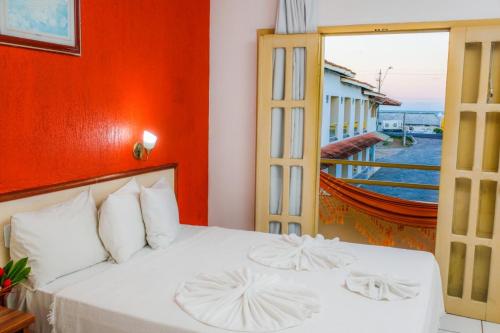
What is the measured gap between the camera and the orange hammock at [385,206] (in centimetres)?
423

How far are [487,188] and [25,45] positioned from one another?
2978mm

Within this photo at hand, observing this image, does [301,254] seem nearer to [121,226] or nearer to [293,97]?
[121,226]

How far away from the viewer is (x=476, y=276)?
319 centimetres

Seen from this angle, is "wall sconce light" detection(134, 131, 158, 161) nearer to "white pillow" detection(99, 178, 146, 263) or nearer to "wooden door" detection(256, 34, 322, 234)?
"white pillow" detection(99, 178, 146, 263)

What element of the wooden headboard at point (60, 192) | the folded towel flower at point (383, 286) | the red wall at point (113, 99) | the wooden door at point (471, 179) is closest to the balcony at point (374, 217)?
the wooden door at point (471, 179)

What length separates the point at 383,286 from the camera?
204cm

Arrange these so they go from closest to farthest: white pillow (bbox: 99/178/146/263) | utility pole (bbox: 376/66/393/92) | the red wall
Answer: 1. the red wall
2. white pillow (bbox: 99/178/146/263)
3. utility pole (bbox: 376/66/393/92)

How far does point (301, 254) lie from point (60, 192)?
134 centimetres

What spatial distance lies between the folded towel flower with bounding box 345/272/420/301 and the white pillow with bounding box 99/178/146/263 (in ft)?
3.84

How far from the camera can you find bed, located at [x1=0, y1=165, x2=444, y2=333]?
1.75 metres

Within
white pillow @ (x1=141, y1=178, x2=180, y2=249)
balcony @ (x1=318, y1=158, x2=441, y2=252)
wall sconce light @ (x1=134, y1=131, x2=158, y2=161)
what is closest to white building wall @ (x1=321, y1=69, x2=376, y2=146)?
balcony @ (x1=318, y1=158, x2=441, y2=252)

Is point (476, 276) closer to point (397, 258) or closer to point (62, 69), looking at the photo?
point (397, 258)

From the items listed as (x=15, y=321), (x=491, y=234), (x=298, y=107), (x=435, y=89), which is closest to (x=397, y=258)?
(x=491, y=234)

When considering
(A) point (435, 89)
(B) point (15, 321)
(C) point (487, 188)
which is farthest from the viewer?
(A) point (435, 89)
